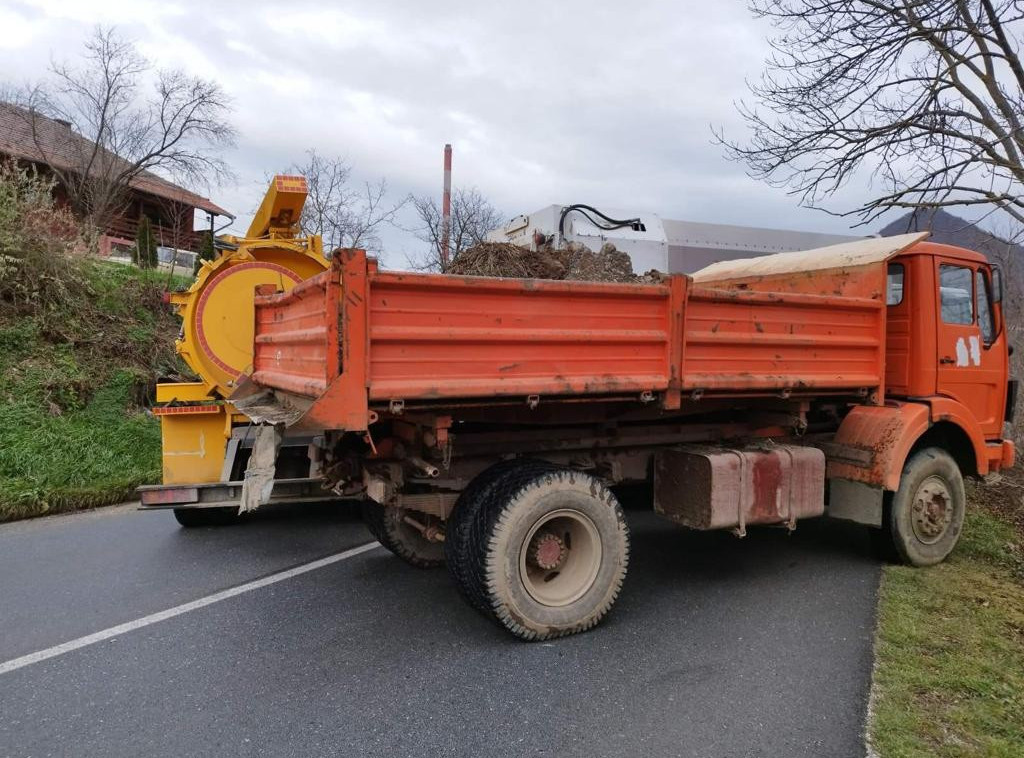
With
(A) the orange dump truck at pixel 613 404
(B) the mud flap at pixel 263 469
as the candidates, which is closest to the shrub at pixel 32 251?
(A) the orange dump truck at pixel 613 404

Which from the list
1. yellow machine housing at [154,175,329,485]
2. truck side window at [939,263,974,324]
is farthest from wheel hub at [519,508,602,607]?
truck side window at [939,263,974,324]

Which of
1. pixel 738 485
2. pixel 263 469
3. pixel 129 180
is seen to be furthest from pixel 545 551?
pixel 129 180

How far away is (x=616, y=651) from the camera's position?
3840 millimetres

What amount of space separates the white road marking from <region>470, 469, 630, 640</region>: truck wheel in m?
1.94

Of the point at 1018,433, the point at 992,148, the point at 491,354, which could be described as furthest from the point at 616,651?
the point at 992,148

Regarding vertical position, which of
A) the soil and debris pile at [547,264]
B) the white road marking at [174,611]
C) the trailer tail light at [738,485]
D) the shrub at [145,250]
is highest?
the shrub at [145,250]

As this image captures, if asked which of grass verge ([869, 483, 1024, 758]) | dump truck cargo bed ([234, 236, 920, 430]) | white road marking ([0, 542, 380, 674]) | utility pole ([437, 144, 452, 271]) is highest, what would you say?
utility pole ([437, 144, 452, 271])

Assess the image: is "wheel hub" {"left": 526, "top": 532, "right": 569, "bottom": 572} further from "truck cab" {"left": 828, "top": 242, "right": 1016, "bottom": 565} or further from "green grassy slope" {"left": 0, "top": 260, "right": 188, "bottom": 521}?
"green grassy slope" {"left": 0, "top": 260, "right": 188, "bottom": 521}

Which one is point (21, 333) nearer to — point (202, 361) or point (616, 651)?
point (202, 361)

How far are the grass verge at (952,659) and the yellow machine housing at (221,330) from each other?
15.9ft

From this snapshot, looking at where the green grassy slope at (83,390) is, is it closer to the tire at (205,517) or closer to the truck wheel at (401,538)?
the tire at (205,517)

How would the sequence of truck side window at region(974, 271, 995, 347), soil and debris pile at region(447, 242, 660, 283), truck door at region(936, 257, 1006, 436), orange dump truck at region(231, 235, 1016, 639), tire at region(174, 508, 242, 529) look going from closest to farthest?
1. orange dump truck at region(231, 235, 1016, 639)
2. truck door at region(936, 257, 1006, 436)
3. truck side window at region(974, 271, 995, 347)
4. tire at region(174, 508, 242, 529)
5. soil and debris pile at region(447, 242, 660, 283)

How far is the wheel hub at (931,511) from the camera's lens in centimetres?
527

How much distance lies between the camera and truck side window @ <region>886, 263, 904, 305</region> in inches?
215
